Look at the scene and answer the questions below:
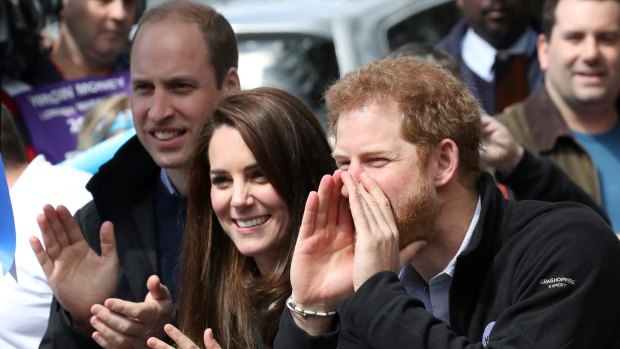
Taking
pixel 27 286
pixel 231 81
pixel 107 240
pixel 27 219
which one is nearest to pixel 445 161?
pixel 107 240

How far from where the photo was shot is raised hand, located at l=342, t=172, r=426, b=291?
3424 millimetres

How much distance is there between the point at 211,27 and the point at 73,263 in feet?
3.72

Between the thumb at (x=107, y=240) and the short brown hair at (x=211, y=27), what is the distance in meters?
0.83

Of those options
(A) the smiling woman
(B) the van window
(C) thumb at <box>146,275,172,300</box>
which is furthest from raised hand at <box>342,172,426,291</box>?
(B) the van window

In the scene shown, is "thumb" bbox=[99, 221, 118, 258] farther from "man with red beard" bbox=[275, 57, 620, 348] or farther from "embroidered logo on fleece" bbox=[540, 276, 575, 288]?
"embroidered logo on fleece" bbox=[540, 276, 575, 288]

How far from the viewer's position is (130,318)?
13.6ft

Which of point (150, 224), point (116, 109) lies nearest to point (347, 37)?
point (116, 109)

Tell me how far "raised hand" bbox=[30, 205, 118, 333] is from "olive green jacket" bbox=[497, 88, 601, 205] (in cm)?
196

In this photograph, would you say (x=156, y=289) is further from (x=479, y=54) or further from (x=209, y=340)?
(x=479, y=54)

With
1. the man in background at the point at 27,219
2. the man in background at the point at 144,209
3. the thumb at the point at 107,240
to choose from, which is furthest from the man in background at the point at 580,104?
the thumb at the point at 107,240

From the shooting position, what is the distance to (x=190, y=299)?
4.25 m

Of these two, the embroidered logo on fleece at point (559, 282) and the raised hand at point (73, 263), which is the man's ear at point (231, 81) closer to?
the raised hand at point (73, 263)

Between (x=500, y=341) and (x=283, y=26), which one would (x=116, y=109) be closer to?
(x=283, y=26)

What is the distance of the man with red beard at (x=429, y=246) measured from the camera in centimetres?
330
